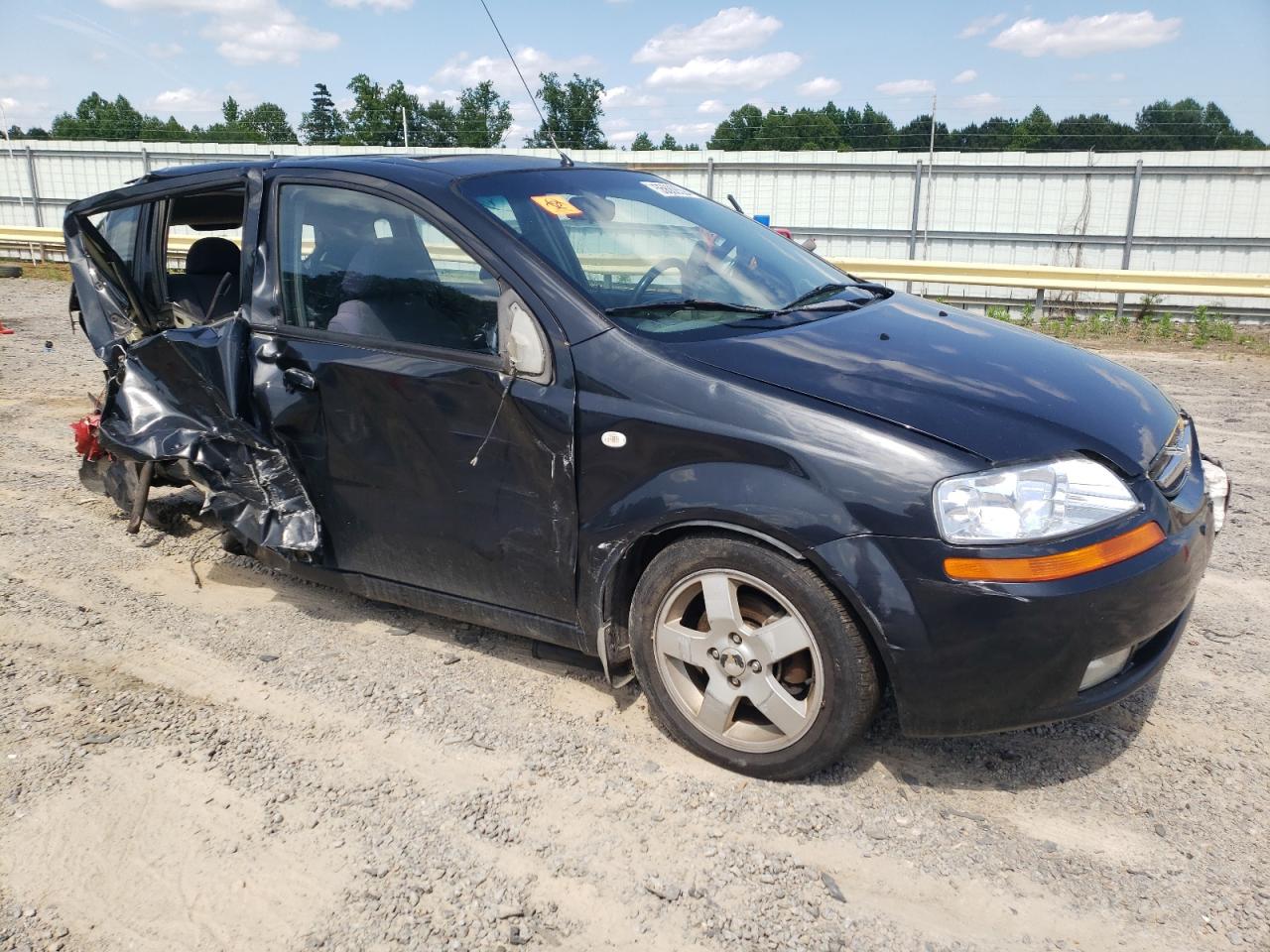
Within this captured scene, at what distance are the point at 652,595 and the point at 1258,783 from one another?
1875mm

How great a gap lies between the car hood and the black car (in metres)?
0.02

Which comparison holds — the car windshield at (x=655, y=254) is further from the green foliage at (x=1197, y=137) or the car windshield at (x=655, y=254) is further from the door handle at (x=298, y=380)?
the green foliage at (x=1197, y=137)

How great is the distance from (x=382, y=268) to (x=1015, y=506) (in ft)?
7.61

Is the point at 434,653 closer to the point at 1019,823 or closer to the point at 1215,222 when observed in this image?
the point at 1019,823

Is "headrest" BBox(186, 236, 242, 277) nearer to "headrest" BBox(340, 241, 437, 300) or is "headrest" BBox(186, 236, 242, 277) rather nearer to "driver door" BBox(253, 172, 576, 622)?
"driver door" BBox(253, 172, 576, 622)

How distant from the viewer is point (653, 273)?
3.46m

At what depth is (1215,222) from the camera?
1480 centimetres

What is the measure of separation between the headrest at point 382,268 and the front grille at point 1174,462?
2400mm

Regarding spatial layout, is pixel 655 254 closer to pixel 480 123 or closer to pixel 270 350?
pixel 270 350

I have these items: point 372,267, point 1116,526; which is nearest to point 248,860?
point 372,267

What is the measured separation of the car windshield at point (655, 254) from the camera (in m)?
3.22

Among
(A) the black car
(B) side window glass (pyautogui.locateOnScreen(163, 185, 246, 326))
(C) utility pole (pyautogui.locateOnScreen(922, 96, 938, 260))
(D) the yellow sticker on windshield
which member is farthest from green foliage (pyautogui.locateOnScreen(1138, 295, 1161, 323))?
(B) side window glass (pyautogui.locateOnScreen(163, 185, 246, 326))

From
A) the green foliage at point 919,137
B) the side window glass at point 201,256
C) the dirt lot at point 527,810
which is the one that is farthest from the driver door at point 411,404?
the green foliage at point 919,137

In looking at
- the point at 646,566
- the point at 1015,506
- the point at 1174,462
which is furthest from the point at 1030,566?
the point at 646,566
